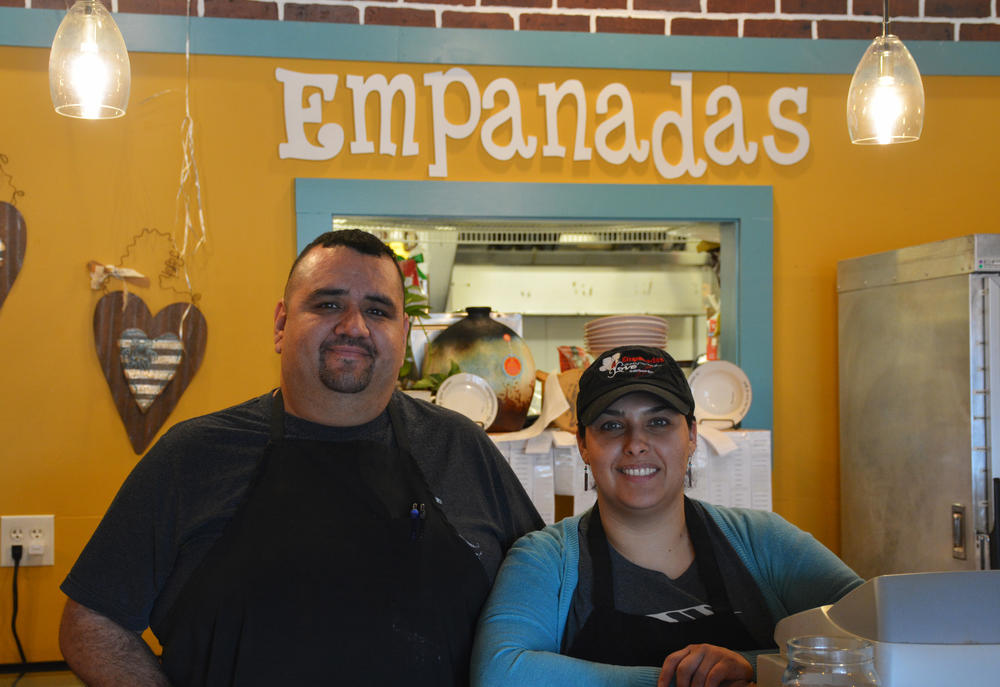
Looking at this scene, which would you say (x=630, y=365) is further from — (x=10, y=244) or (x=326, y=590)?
(x=10, y=244)

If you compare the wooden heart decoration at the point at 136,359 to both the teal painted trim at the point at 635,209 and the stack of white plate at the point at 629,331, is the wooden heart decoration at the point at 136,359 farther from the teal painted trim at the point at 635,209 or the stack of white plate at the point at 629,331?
the stack of white plate at the point at 629,331

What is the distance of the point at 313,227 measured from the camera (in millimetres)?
3199

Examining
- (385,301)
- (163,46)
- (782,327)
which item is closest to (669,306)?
(782,327)

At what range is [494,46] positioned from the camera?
3285mm

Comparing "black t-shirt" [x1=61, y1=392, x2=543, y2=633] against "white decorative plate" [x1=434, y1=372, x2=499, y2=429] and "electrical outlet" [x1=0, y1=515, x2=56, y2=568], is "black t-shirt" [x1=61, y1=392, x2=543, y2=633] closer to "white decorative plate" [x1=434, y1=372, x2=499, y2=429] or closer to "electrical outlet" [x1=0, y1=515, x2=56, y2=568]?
"white decorative plate" [x1=434, y1=372, x2=499, y2=429]

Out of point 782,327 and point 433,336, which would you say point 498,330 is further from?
point 782,327

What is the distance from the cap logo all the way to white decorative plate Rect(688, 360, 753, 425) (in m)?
1.41

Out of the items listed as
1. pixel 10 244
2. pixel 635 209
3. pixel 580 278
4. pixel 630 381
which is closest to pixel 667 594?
pixel 630 381

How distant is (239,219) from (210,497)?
1.60m

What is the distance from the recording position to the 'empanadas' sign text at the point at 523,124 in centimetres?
322

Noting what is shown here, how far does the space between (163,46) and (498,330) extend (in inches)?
57.8

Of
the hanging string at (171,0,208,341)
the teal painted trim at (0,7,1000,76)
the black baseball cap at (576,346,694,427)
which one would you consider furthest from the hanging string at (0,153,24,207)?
the black baseball cap at (576,346,694,427)

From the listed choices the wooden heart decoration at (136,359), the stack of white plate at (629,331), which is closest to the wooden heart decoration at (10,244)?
the wooden heart decoration at (136,359)

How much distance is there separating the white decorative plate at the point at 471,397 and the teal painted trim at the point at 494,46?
113 cm
